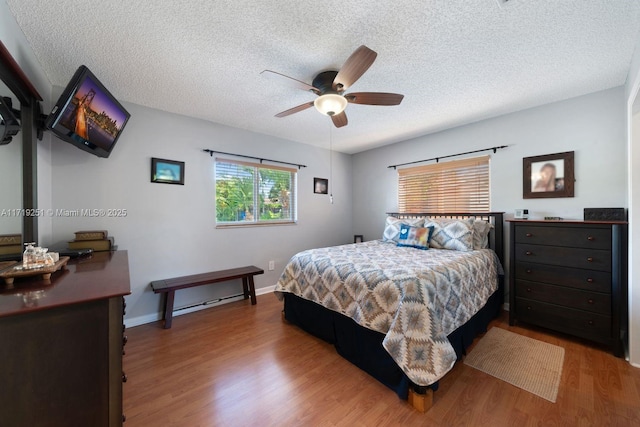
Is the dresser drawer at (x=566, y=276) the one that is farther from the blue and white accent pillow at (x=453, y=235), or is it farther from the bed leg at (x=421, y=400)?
the bed leg at (x=421, y=400)

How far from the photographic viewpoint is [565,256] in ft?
7.69

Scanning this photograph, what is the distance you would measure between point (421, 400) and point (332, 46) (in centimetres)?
239

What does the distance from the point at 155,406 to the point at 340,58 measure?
2705mm

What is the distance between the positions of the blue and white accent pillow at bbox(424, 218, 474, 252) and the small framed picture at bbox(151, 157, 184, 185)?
3.15 metres

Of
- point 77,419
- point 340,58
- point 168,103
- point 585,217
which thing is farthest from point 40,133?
point 585,217

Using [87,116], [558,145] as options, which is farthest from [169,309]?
[558,145]

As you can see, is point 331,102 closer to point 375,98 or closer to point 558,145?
point 375,98

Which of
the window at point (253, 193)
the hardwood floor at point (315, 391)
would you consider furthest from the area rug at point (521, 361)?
the window at point (253, 193)

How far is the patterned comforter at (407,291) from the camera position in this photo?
1.57 metres

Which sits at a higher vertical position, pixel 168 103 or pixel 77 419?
pixel 168 103

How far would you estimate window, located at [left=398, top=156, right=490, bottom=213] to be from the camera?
336cm

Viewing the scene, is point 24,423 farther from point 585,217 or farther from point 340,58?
point 585,217

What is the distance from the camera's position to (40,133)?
189cm

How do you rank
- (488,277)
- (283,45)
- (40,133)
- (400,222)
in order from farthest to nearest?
1. (400,222)
2. (488,277)
3. (40,133)
4. (283,45)
